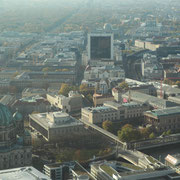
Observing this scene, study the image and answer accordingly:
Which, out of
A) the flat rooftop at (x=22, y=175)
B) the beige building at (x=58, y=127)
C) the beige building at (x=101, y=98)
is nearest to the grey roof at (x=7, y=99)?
the beige building at (x=101, y=98)

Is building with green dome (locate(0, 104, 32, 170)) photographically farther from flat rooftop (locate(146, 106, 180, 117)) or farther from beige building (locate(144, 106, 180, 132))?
flat rooftop (locate(146, 106, 180, 117))

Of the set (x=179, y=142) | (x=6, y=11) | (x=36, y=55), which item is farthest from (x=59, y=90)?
(x=6, y=11)

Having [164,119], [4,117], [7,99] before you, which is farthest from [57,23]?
[4,117]

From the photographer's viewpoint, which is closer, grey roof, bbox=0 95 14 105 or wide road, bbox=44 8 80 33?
grey roof, bbox=0 95 14 105

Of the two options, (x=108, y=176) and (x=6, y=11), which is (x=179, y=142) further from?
(x=6, y=11)

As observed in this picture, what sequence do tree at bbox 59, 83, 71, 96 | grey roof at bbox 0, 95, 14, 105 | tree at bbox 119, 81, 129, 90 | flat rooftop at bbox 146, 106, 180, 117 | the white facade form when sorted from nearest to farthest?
flat rooftop at bbox 146, 106, 180, 117, grey roof at bbox 0, 95, 14, 105, tree at bbox 119, 81, 129, 90, tree at bbox 59, 83, 71, 96, the white facade

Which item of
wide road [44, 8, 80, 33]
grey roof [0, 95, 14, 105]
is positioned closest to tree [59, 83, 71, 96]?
grey roof [0, 95, 14, 105]

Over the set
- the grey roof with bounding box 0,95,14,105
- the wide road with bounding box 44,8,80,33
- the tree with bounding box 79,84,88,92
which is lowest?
the wide road with bounding box 44,8,80,33
